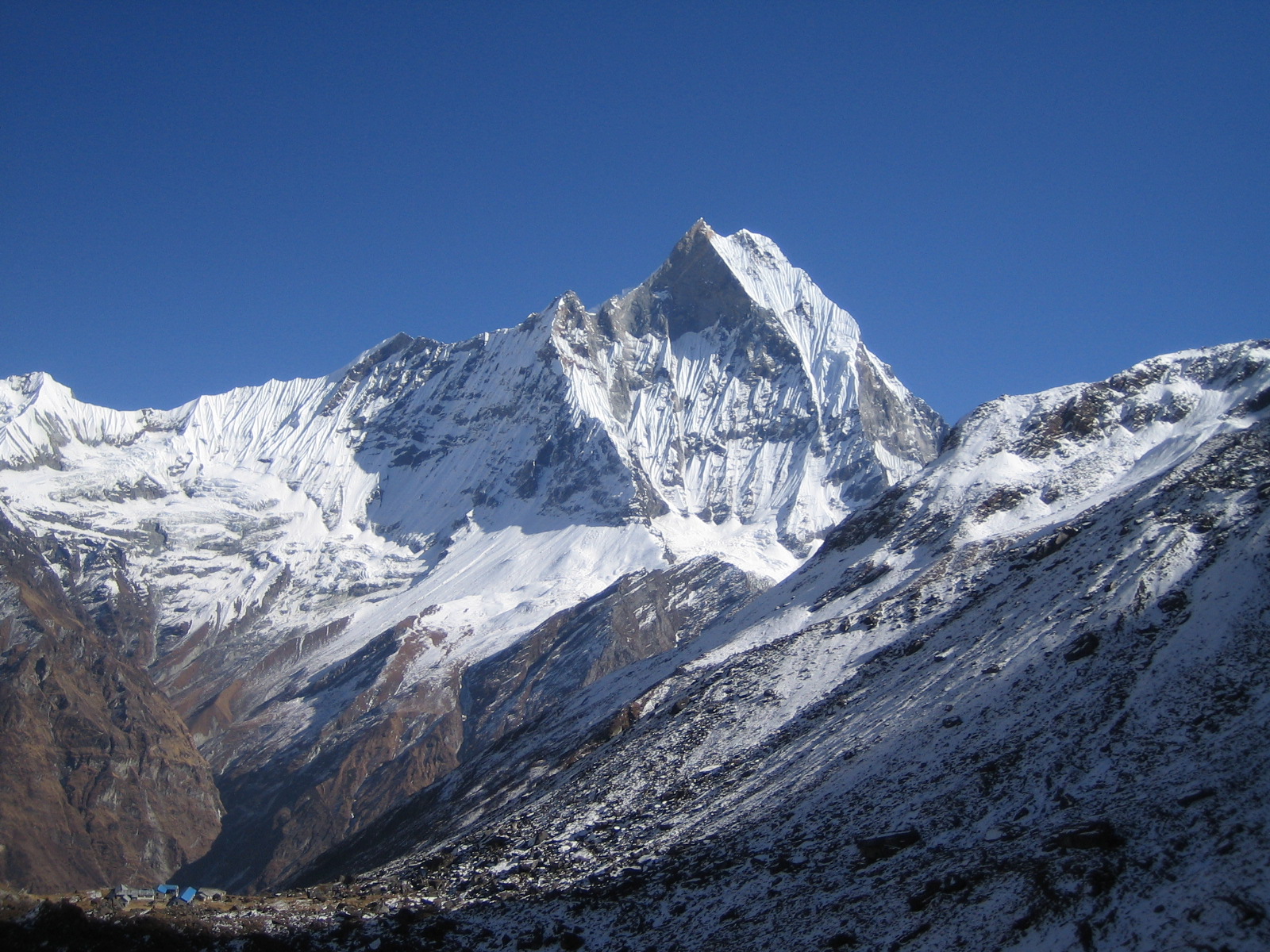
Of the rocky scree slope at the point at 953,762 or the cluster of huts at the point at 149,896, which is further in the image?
the cluster of huts at the point at 149,896

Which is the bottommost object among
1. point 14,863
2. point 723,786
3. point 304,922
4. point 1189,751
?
point 1189,751

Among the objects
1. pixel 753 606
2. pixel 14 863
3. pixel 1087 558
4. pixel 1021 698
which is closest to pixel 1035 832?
pixel 1021 698

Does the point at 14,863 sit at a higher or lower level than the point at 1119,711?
higher

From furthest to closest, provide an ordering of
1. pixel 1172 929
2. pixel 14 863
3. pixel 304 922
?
pixel 14 863 < pixel 304 922 < pixel 1172 929

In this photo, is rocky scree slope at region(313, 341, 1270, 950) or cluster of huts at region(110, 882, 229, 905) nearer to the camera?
rocky scree slope at region(313, 341, 1270, 950)

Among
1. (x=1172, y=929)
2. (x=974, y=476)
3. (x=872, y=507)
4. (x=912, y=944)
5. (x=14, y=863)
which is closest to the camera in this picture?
(x=1172, y=929)

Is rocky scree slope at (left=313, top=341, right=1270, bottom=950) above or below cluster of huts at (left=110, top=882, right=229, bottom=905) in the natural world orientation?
below

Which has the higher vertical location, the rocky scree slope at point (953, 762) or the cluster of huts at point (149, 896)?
the cluster of huts at point (149, 896)

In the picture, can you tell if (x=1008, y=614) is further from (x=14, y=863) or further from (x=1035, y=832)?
(x=14, y=863)
